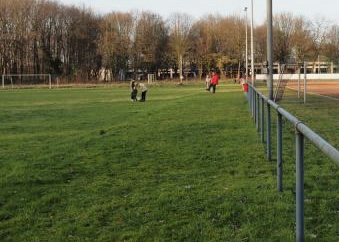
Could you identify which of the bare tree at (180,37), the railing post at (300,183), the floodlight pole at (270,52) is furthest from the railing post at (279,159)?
the bare tree at (180,37)

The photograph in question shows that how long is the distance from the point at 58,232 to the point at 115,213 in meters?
0.84

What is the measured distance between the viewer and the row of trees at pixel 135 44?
287 feet

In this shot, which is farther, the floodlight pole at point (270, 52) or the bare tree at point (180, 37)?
the bare tree at point (180, 37)

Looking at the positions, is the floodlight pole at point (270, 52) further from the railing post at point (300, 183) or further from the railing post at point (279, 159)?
the railing post at point (300, 183)

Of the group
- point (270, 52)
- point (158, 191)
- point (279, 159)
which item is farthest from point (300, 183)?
point (270, 52)

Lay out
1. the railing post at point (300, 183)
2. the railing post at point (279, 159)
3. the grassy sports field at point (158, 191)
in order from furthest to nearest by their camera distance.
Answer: the railing post at point (279, 159) < the grassy sports field at point (158, 191) < the railing post at point (300, 183)

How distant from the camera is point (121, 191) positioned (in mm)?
7113

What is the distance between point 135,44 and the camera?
301ft

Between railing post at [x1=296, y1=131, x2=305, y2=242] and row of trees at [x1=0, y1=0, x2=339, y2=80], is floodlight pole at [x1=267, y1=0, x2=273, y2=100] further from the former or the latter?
row of trees at [x1=0, y1=0, x2=339, y2=80]

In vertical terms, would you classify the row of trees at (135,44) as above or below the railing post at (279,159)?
above

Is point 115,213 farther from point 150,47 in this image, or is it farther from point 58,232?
point 150,47

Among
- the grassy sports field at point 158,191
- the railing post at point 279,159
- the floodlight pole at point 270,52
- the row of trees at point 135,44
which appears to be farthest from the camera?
the row of trees at point 135,44

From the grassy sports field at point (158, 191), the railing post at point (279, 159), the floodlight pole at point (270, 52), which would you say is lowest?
the grassy sports field at point (158, 191)

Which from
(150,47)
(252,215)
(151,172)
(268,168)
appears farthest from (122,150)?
(150,47)
